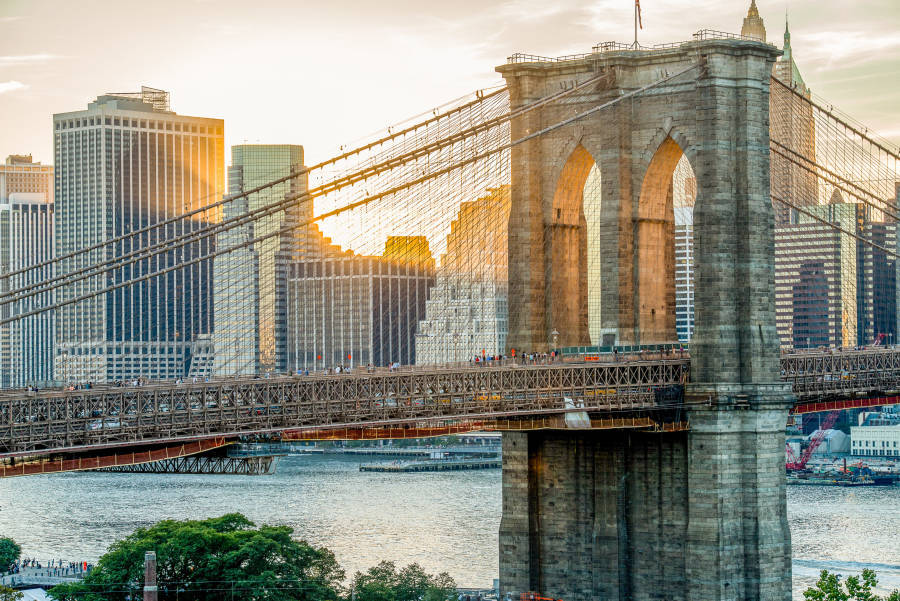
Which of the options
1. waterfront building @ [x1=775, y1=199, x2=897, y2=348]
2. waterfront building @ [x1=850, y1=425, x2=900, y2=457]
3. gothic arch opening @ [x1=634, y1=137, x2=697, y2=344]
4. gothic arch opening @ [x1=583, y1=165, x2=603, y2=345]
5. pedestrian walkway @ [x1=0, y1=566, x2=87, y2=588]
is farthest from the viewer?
waterfront building @ [x1=775, y1=199, x2=897, y2=348]

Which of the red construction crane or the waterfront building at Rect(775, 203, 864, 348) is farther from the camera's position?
the waterfront building at Rect(775, 203, 864, 348)

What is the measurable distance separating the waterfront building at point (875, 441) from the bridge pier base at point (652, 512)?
118 metres

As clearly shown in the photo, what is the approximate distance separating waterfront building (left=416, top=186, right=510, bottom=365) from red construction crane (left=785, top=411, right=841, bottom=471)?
1527 inches

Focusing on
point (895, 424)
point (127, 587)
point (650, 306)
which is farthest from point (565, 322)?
point (895, 424)

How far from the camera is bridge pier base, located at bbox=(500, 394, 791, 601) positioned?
49.8 meters

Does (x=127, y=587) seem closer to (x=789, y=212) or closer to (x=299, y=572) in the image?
(x=299, y=572)

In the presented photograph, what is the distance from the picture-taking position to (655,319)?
176 feet

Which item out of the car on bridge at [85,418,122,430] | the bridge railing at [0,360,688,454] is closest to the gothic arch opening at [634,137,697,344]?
the bridge railing at [0,360,688,454]

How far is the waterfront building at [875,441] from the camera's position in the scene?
166 meters

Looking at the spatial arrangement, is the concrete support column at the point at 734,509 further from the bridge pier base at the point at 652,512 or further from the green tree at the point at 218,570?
the green tree at the point at 218,570

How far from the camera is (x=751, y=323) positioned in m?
50.4

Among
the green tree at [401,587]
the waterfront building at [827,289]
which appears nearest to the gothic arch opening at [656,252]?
the green tree at [401,587]

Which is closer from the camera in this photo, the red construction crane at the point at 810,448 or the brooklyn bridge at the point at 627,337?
the brooklyn bridge at the point at 627,337

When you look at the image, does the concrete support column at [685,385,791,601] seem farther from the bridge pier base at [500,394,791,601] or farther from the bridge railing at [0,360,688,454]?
the bridge railing at [0,360,688,454]
